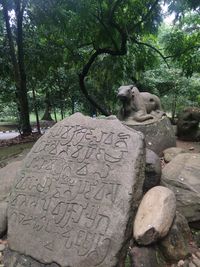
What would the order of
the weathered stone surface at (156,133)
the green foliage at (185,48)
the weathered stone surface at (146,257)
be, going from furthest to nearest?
the green foliage at (185,48)
the weathered stone surface at (156,133)
the weathered stone surface at (146,257)

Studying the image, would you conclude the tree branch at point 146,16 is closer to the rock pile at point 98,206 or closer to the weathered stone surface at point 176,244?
the rock pile at point 98,206

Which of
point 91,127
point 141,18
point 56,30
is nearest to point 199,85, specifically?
point 141,18

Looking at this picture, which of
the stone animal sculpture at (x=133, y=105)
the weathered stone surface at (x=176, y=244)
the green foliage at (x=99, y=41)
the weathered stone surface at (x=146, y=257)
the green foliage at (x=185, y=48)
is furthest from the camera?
the green foliage at (x=185, y=48)

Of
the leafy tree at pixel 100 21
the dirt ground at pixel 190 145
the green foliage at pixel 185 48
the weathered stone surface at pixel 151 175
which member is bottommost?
the dirt ground at pixel 190 145

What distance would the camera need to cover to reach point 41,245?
9.56 feet

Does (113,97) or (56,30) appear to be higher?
(56,30)

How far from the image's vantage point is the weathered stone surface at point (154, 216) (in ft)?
9.22

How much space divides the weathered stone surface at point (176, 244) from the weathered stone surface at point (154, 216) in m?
0.09

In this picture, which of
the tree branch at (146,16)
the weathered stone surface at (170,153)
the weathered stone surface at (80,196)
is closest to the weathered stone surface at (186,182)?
the weathered stone surface at (170,153)

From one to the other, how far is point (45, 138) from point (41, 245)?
1435 mm

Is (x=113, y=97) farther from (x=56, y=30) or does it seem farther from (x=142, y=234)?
(x=142, y=234)

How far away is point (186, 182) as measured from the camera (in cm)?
369

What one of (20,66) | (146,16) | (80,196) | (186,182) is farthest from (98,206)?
(146,16)

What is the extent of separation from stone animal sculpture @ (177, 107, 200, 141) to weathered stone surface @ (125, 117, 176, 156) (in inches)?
48.5
